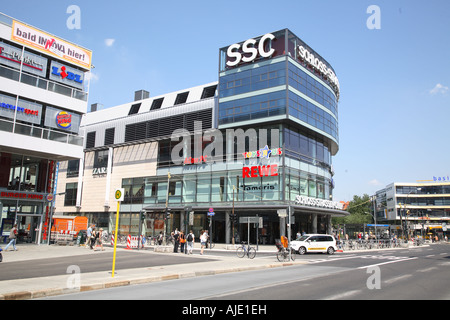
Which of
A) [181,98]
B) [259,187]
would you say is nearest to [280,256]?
[259,187]

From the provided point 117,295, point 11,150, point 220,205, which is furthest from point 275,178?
point 117,295

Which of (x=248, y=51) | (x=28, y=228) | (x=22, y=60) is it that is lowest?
(x=28, y=228)

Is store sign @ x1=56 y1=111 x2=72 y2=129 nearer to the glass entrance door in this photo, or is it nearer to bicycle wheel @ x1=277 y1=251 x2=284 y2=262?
the glass entrance door

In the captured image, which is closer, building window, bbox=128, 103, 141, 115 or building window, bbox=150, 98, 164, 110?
building window, bbox=150, 98, 164, 110

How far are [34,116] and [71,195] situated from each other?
32674 millimetres

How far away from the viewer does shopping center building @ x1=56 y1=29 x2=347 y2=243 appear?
135ft

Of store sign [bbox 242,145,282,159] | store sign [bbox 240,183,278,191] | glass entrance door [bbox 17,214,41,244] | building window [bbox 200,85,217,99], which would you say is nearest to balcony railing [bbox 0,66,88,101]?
glass entrance door [bbox 17,214,41,244]

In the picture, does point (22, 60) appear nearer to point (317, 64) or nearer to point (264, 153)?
point (264, 153)

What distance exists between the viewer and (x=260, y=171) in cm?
4125

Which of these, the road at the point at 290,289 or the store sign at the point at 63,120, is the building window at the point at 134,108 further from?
the road at the point at 290,289

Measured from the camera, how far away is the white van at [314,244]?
30734mm

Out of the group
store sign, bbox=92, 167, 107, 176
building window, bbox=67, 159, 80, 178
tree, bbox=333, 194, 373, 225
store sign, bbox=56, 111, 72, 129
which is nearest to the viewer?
store sign, bbox=56, 111, 72, 129

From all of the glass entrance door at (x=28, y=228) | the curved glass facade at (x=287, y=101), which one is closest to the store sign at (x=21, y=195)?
the glass entrance door at (x=28, y=228)

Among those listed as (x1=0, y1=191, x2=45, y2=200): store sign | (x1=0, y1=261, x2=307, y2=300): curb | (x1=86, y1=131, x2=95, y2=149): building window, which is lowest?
(x1=0, y1=261, x2=307, y2=300): curb
